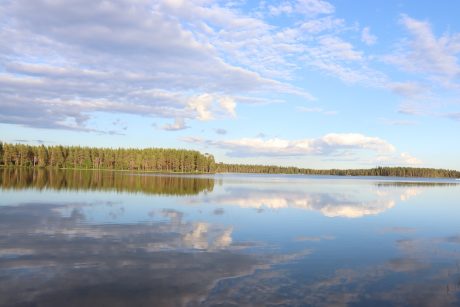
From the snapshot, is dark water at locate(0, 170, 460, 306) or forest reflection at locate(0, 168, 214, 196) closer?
dark water at locate(0, 170, 460, 306)

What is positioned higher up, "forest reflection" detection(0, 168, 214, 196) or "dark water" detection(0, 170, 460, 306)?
"forest reflection" detection(0, 168, 214, 196)

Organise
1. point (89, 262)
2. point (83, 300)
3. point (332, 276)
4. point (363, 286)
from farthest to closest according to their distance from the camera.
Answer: point (89, 262) → point (332, 276) → point (363, 286) → point (83, 300)

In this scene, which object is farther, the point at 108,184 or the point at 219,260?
the point at 108,184

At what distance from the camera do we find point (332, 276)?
14430 mm

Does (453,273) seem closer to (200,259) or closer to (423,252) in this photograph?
(423,252)

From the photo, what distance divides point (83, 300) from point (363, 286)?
8.53 meters

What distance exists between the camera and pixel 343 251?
1906 centimetres

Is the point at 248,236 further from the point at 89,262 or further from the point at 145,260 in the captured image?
the point at 89,262

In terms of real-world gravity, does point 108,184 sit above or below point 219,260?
above

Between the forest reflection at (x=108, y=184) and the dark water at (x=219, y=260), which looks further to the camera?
the forest reflection at (x=108, y=184)

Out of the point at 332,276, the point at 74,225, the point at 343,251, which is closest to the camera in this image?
the point at 332,276

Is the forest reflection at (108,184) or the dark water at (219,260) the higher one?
the forest reflection at (108,184)

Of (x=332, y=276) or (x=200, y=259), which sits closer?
(x=332, y=276)

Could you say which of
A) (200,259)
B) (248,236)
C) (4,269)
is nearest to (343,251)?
(248,236)
